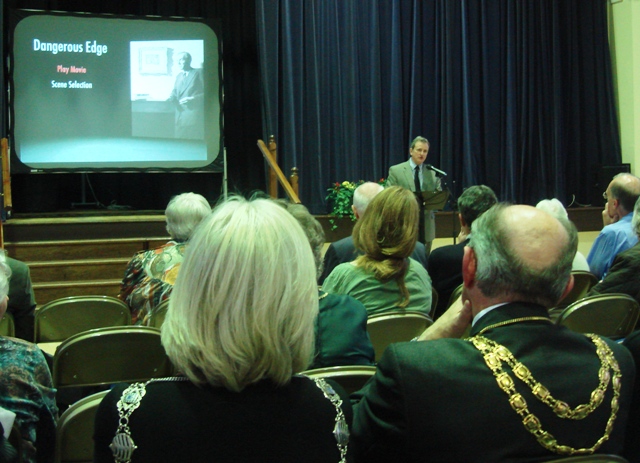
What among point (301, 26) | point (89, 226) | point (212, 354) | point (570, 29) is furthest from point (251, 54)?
point (212, 354)

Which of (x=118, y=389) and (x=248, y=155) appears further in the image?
(x=248, y=155)

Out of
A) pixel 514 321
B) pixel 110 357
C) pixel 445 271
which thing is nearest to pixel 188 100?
pixel 445 271

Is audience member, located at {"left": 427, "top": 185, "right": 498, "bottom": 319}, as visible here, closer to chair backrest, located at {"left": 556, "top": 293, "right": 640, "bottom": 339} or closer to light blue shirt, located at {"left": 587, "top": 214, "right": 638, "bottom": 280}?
chair backrest, located at {"left": 556, "top": 293, "right": 640, "bottom": 339}

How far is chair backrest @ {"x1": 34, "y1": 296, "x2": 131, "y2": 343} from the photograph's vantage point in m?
3.02

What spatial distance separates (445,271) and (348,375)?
5.62 ft

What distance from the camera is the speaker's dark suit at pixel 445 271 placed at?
3.21 metres

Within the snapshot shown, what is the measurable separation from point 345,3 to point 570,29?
11.1 feet

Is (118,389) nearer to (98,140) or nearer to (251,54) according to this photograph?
(98,140)

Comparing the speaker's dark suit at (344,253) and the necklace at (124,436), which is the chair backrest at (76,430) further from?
the speaker's dark suit at (344,253)

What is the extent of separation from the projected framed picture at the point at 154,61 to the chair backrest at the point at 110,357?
20.7 ft

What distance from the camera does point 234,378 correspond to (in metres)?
1.12

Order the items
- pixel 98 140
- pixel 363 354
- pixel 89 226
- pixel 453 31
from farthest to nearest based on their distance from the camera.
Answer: pixel 453 31
pixel 98 140
pixel 89 226
pixel 363 354

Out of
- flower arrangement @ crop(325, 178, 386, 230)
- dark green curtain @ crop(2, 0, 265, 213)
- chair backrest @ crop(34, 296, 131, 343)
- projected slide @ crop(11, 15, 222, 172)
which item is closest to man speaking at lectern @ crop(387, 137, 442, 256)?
flower arrangement @ crop(325, 178, 386, 230)

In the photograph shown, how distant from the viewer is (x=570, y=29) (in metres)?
9.76
